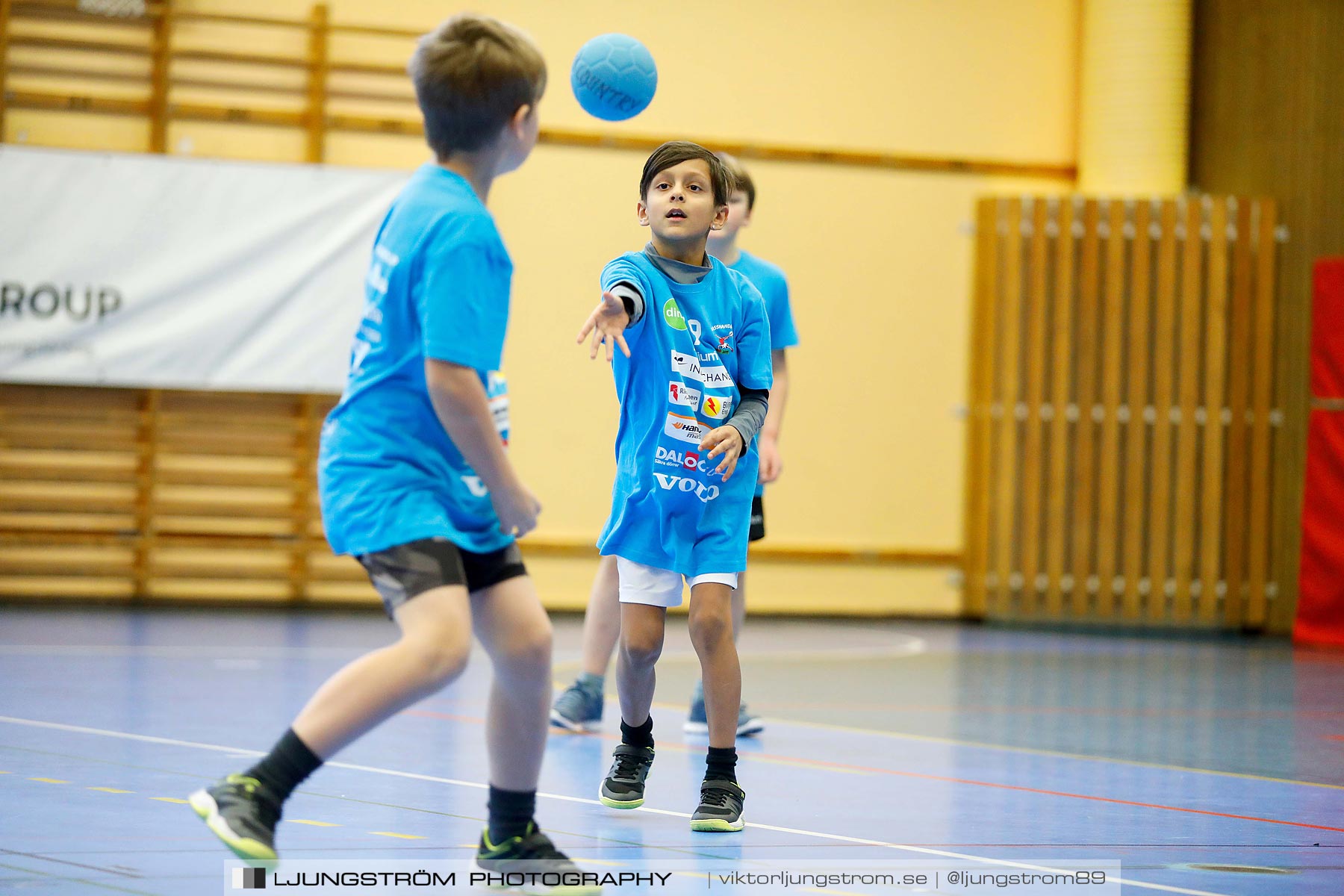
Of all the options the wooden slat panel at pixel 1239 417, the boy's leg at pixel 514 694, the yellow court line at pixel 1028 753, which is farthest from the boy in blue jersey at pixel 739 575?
the wooden slat panel at pixel 1239 417

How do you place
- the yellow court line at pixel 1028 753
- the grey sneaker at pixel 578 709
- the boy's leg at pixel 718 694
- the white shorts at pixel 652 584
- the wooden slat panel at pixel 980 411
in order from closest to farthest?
the boy's leg at pixel 718 694, the white shorts at pixel 652 584, the yellow court line at pixel 1028 753, the grey sneaker at pixel 578 709, the wooden slat panel at pixel 980 411

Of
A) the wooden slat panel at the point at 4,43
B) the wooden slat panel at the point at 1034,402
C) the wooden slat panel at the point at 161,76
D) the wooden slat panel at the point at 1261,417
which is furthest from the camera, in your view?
the wooden slat panel at the point at 1034,402

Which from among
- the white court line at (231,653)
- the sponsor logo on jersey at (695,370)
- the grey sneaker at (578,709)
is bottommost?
the white court line at (231,653)

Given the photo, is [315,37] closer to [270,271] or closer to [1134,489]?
[270,271]

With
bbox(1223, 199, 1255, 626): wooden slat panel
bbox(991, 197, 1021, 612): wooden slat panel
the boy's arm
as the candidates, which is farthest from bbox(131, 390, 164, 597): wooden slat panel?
the boy's arm

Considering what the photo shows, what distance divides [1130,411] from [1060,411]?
0.45 metres

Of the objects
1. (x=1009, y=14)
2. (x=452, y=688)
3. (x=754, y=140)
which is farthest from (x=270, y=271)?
(x=1009, y=14)

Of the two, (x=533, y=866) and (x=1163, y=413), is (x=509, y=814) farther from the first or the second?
(x=1163, y=413)

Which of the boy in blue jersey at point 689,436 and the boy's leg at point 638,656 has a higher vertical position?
the boy in blue jersey at point 689,436

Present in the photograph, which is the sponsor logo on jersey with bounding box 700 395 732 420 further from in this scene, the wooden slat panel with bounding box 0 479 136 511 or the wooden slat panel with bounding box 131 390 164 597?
the wooden slat panel with bounding box 0 479 136 511

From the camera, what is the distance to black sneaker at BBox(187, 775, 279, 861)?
236 centimetres

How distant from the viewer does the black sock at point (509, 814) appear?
2.67 m

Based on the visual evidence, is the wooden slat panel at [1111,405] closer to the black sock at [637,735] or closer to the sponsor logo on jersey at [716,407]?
the black sock at [637,735]

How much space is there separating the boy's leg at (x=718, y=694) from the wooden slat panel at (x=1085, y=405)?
23.2 ft
